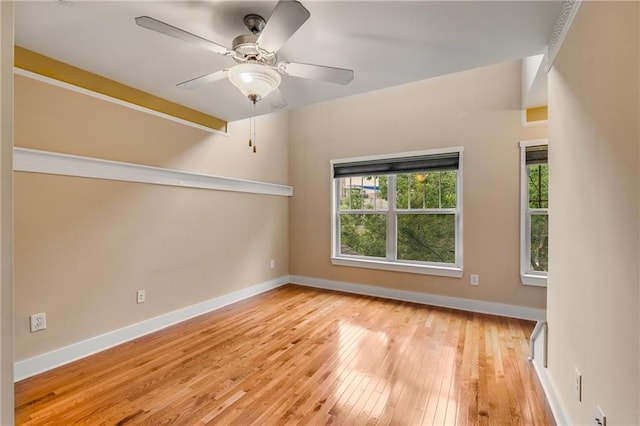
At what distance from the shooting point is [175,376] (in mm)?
2256

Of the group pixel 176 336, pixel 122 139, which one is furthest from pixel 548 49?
pixel 176 336

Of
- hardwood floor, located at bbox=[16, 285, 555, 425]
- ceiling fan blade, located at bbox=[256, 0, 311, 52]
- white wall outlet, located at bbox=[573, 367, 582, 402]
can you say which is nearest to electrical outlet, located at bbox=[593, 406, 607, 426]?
white wall outlet, located at bbox=[573, 367, 582, 402]

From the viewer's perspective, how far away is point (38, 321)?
7.55 feet

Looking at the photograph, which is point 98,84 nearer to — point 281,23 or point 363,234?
point 281,23

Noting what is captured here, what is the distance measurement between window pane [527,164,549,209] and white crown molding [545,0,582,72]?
5.65 feet

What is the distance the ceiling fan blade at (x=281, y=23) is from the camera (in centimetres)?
137

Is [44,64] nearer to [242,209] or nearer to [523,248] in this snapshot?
[242,209]

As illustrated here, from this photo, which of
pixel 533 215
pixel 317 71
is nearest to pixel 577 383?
pixel 317 71

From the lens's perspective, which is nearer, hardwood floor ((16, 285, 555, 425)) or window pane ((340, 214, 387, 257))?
hardwood floor ((16, 285, 555, 425))

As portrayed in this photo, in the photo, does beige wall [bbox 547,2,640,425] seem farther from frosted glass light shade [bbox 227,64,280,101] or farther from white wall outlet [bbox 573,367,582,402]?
frosted glass light shade [bbox 227,64,280,101]

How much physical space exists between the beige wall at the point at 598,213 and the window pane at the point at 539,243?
1.79 m

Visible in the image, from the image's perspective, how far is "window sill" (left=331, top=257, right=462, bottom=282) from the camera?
3839mm

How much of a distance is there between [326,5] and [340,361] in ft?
8.38

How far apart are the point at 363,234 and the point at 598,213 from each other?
338 cm
